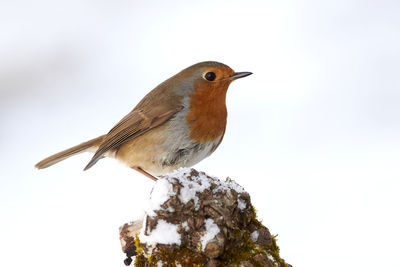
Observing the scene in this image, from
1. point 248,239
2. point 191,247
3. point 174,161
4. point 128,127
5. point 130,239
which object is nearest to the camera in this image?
point 191,247

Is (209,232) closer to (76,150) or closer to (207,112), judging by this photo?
(207,112)

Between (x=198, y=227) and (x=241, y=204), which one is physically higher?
(x=241, y=204)

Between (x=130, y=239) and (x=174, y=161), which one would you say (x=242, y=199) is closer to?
(x=130, y=239)

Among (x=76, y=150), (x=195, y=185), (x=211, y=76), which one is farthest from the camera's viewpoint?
(x=76, y=150)

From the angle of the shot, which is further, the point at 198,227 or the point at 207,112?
the point at 207,112

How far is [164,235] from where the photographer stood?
7.11ft

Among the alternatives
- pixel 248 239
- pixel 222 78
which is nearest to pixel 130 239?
pixel 248 239

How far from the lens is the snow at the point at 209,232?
2.13m

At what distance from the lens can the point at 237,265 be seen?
7.14 feet

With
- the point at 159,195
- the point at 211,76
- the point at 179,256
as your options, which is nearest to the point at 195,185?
the point at 159,195

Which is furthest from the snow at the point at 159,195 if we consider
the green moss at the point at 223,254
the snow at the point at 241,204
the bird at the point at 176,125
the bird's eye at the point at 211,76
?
the bird's eye at the point at 211,76

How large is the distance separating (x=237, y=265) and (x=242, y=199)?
32 centimetres

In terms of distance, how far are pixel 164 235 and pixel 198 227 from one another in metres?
0.16

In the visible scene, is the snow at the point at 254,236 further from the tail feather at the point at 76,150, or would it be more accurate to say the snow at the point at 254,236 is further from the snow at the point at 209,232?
the tail feather at the point at 76,150
